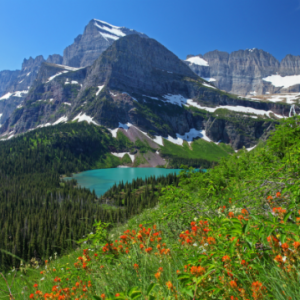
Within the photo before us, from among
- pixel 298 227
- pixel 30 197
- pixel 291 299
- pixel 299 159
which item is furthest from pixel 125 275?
pixel 30 197

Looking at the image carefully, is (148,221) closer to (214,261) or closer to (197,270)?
(214,261)

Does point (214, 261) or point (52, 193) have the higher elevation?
point (214, 261)

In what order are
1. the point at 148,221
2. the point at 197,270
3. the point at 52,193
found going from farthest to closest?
the point at 52,193, the point at 148,221, the point at 197,270

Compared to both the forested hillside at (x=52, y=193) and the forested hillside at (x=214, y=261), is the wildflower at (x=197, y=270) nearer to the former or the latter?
the forested hillside at (x=214, y=261)

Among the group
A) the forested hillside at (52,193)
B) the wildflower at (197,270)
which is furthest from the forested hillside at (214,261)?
the forested hillside at (52,193)

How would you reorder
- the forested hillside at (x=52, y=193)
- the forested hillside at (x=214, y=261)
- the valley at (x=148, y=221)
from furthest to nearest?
the forested hillside at (x=52, y=193)
the valley at (x=148, y=221)
the forested hillside at (x=214, y=261)

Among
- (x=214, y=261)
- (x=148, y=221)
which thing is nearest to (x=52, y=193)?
(x=148, y=221)

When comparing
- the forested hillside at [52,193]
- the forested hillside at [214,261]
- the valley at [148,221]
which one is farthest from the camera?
the forested hillside at [52,193]

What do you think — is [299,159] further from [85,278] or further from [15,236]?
[15,236]

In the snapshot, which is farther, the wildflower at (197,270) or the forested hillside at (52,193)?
the forested hillside at (52,193)

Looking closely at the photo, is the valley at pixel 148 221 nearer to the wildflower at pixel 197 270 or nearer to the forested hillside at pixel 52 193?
the wildflower at pixel 197 270

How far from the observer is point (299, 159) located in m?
6.07

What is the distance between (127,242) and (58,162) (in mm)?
158507

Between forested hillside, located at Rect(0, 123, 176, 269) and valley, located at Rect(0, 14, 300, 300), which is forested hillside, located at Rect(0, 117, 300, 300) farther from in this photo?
forested hillside, located at Rect(0, 123, 176, 269)
